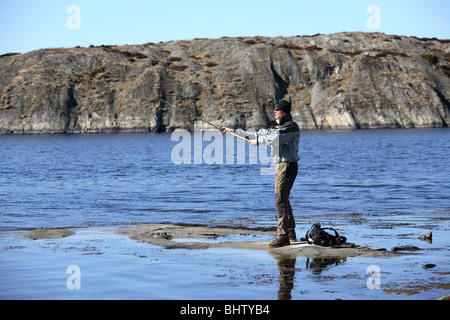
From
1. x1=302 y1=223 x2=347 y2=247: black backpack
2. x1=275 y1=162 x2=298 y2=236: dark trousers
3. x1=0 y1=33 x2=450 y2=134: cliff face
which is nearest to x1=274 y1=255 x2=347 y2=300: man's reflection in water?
x1=302 y1=223 x2=347 y2=247: black backpack

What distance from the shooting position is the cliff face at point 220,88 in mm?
108250

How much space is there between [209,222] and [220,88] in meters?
99.7

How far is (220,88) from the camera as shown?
114625 mm

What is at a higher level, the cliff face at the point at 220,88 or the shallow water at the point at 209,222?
the cliff face at the point at 220,88

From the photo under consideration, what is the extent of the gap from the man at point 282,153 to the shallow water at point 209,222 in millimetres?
751

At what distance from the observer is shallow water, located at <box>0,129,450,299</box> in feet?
27.1

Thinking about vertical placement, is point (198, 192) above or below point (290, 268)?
above

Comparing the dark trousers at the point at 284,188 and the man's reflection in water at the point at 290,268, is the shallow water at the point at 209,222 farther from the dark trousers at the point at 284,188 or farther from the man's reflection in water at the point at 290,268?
the dark trousers at the point at 284,188

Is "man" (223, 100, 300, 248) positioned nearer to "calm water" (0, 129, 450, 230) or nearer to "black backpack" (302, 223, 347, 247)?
"black backpack" (302, 223, 347, 247)

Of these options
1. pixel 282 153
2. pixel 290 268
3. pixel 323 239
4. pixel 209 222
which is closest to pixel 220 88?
pixel 209 222

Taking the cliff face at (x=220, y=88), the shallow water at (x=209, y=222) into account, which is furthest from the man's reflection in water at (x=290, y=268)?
the cliff face at (x=220, y=88)

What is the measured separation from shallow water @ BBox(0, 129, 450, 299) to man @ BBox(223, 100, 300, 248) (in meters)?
0.75

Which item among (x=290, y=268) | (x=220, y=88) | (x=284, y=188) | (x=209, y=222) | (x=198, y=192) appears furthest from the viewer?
(x=220, y=88)

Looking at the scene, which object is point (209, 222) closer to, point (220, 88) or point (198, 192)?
point (198, 192)
